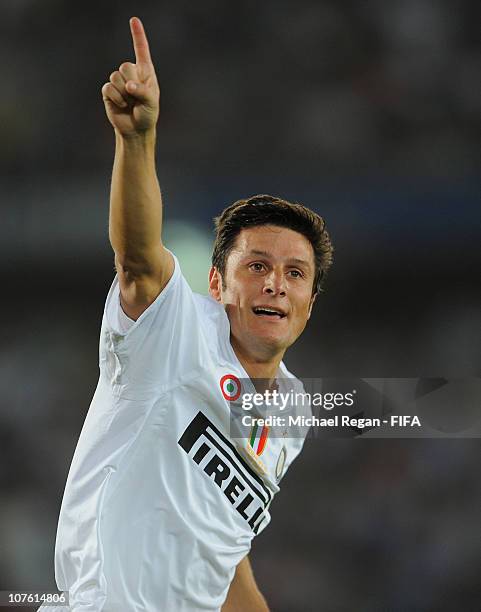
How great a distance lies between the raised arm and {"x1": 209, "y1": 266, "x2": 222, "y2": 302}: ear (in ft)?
1.53

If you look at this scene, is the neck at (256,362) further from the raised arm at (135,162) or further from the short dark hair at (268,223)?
the raised arm at (135,162)

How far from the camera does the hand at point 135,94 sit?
985 mm

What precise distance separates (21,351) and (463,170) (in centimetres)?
142

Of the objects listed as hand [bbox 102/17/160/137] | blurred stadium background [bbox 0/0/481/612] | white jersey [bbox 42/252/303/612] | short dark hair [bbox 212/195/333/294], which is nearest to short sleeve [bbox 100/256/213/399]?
white jersey [bbox 42/252/303/612]

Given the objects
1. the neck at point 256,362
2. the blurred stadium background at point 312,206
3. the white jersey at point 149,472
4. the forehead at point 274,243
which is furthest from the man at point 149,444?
the blurred stadium background at point 312,206

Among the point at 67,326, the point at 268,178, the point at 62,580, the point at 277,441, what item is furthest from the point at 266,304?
the point at 67,326

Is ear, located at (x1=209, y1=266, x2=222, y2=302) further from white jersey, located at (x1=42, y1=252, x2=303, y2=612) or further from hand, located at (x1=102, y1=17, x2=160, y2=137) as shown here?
hand, located at (x1=102, y1=17, x2=160, y2=137)

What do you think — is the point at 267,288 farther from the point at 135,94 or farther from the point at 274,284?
the point at 135,94

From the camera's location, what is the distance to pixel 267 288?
1.47 metres

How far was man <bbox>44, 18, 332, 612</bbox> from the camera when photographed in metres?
1.05

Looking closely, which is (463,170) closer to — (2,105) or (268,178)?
(268,178)

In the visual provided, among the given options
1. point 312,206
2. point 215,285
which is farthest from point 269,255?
point 312,206

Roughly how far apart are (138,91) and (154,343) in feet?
1.25

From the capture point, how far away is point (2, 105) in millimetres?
2123
